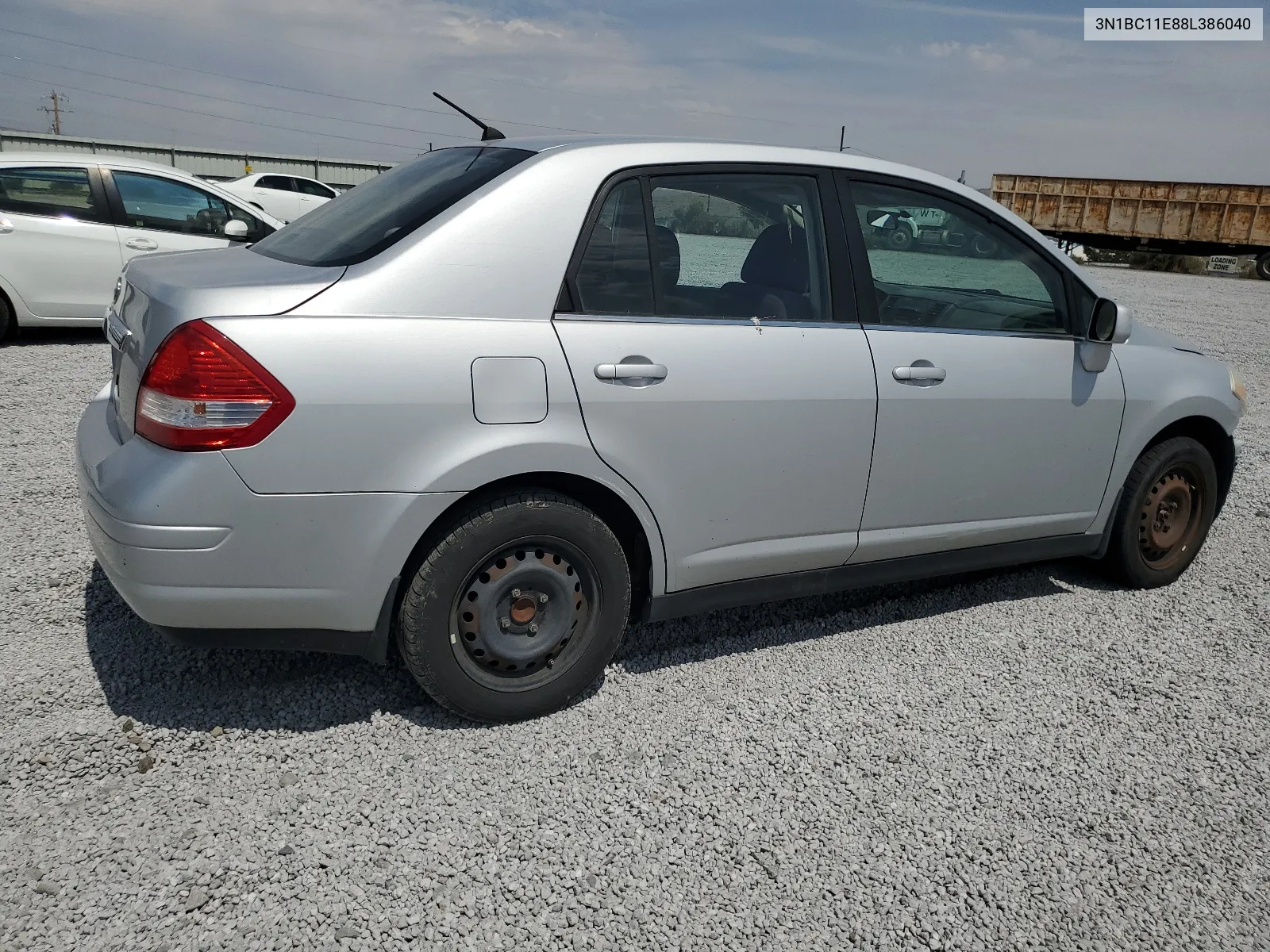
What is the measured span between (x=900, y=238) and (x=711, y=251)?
79cm

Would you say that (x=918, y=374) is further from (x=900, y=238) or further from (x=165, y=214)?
(x=165, y=214)

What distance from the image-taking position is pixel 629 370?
2875 mm

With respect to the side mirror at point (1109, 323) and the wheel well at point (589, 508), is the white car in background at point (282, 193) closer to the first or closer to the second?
Result: the side mirror at point (1109, 323)

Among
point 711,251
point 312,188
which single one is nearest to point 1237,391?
point 711,251

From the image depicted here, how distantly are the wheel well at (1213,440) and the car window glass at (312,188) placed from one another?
2014cm

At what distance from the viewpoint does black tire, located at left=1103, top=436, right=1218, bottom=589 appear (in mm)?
4199

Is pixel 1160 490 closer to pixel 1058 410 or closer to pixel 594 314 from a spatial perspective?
pixel 1058 410

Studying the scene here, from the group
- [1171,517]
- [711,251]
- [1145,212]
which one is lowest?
[1171,517]

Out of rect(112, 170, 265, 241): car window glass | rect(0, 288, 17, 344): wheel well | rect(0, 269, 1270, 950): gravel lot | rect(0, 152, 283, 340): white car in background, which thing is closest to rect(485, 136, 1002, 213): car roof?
rect(0, 269, 1270, 950): gravel lot

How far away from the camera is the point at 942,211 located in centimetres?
371

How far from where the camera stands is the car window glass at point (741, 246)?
10.2 feet

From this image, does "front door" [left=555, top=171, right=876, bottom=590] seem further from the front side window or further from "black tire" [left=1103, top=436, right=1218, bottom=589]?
"black tire" [left=1103, top=436, right=1218, bottom=589]

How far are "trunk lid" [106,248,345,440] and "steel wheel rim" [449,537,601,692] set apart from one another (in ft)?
2.97

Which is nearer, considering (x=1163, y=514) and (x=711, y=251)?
(x=711, y=251)
